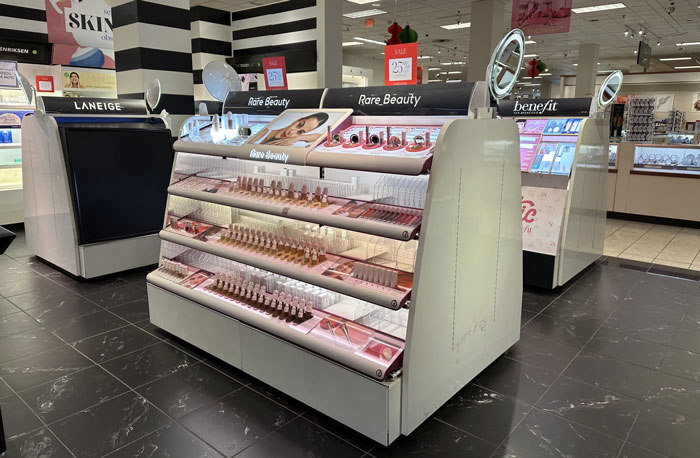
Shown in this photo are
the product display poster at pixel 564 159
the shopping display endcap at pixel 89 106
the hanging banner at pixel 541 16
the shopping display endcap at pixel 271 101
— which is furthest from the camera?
the hanging banner at pixel 541 16

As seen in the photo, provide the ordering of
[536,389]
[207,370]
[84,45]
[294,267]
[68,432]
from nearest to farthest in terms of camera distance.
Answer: [68,432] → [294,267] → [536,389] → [207,370] → [84,45]

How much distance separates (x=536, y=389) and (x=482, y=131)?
1.64 m

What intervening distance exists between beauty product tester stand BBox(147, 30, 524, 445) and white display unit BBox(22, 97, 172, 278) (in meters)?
1.83

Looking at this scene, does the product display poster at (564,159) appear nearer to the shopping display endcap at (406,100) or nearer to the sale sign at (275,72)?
the shopping display endcap at (406,100)

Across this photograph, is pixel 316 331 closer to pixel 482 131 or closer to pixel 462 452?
pixel 462 452

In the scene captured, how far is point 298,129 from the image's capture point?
3.09 meters

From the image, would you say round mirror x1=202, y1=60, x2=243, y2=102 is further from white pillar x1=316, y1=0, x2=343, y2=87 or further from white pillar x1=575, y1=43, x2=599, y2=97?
white pillar x1=575, y1=43, x2=599, y2=97

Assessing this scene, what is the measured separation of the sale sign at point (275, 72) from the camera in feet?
18.7

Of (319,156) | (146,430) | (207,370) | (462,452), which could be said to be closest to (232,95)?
(319,156)

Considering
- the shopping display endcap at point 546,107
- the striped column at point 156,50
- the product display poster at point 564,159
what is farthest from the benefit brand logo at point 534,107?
the striped column at point 156,50

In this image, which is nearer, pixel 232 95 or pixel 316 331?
pixel 316 331

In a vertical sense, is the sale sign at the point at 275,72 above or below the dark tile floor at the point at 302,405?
above

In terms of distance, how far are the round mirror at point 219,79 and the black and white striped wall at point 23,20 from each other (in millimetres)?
5391

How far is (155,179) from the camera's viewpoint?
539 cm
